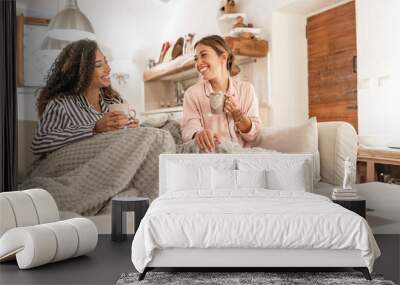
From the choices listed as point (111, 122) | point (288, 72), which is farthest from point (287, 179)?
point (111, 122)

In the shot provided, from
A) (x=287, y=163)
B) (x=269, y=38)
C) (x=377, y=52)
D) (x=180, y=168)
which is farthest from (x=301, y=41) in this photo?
(x=180, y=168)

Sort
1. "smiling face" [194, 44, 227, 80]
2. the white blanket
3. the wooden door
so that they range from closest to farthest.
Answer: the white blanket < the wooden door < "smiling face" [194, 44, 227, 80]

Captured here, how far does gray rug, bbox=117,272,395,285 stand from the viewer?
346cm

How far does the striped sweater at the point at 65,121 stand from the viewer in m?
5.21

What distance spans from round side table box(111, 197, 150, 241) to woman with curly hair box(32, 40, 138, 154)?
0.84 meters

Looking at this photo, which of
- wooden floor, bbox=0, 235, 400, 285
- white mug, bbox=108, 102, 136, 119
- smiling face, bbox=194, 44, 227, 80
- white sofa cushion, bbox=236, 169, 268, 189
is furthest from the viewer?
white mug, bbox=108, 102, 136, 119

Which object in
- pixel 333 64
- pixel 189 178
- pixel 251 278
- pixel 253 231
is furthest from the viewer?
pixel 333 64

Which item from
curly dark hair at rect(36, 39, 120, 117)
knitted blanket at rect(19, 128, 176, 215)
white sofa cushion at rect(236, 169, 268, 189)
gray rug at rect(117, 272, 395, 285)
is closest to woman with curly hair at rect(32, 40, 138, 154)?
curly dark hair at rect(36, 39, 120, 117)

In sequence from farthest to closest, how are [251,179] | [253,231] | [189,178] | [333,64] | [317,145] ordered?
[317,145]
[333,64]
[189,178]
[251,179]
[253,231]

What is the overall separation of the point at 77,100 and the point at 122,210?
4.20 feet

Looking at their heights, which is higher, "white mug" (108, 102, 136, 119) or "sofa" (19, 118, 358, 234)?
"white mug" (108, 102, 136, 119)

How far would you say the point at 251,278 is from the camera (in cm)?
354

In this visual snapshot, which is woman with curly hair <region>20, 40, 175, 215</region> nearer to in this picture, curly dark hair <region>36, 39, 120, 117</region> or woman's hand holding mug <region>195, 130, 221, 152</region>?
curly dark hair <region>36, 39, 120, 117</region>

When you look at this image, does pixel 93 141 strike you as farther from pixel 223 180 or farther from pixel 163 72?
pixel 223 180
